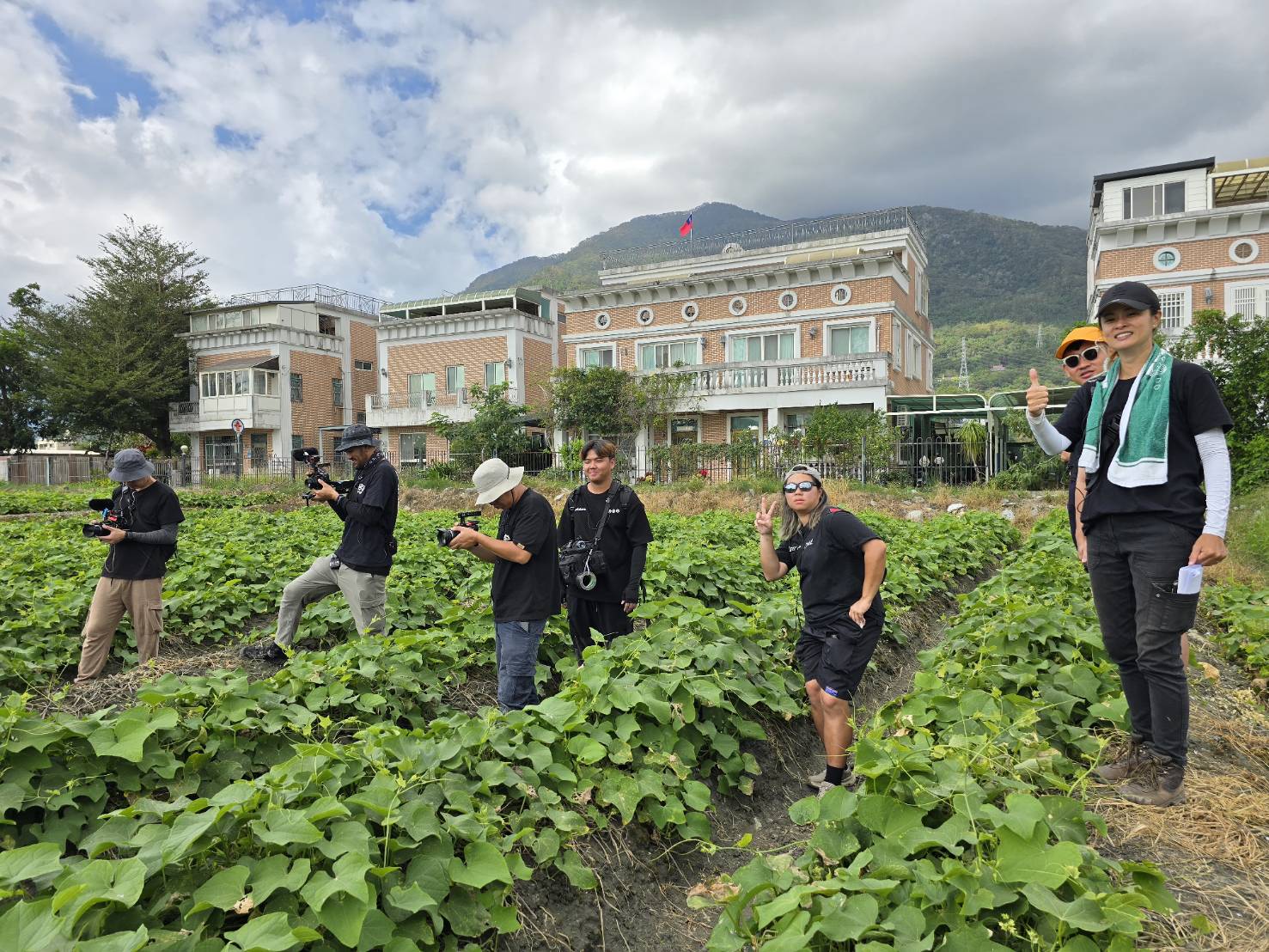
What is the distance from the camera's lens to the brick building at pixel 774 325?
87.1ft

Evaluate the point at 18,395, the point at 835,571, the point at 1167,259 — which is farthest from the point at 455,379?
the point at 835,571

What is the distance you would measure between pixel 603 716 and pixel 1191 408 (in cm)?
305

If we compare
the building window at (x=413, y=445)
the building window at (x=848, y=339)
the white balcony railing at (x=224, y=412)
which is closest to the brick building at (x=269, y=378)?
the white balcony railing at (x=224, y=412)

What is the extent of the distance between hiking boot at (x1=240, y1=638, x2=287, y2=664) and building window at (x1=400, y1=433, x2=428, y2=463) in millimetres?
31249

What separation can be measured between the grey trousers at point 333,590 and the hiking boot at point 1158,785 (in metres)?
4.89

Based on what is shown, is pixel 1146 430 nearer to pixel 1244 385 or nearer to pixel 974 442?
pixel 1244 385

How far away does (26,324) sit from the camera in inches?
1683

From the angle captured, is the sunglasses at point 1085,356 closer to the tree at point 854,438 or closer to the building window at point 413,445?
the tree at point 854,438

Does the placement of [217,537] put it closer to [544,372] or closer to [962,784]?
[962,784]

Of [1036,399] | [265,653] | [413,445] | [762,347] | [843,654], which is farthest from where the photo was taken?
[413,445]

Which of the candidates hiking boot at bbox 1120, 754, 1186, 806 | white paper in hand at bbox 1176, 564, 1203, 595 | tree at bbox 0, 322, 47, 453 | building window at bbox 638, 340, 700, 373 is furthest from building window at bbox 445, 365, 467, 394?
white paper in hand at bbox 1176, 564, 1203, 595

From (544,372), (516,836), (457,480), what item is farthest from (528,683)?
(544,372)

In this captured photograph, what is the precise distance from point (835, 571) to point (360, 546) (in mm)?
3597

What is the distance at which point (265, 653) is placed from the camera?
19.9 ft
